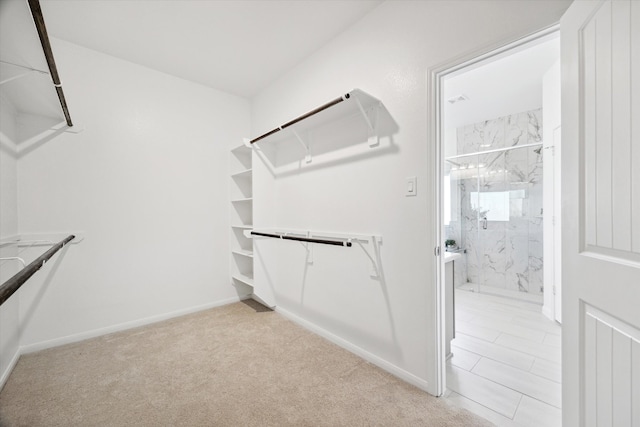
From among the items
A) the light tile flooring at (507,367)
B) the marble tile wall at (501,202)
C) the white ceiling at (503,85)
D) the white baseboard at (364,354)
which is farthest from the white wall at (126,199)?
the marble tile wall at (501,202)

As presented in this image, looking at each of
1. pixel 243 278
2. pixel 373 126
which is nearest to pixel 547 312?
pixel 373 126

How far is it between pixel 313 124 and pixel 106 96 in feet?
6.41

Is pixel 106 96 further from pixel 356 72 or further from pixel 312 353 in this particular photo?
pixel 312 353

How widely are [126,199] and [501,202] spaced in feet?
16.2

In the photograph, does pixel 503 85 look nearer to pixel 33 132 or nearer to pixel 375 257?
pixel 375 257

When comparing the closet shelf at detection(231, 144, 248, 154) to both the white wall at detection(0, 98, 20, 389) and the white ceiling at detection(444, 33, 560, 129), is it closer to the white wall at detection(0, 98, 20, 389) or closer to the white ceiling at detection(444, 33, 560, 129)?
the white wall at detection(0, 98, 20, 389)

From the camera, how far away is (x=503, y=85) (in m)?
3.04

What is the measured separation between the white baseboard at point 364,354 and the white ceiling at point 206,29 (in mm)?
2532

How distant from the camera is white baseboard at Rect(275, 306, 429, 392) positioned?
1.68m

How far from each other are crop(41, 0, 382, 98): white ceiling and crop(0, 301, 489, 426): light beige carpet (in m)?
2.56

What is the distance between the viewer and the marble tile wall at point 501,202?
3840 mm
